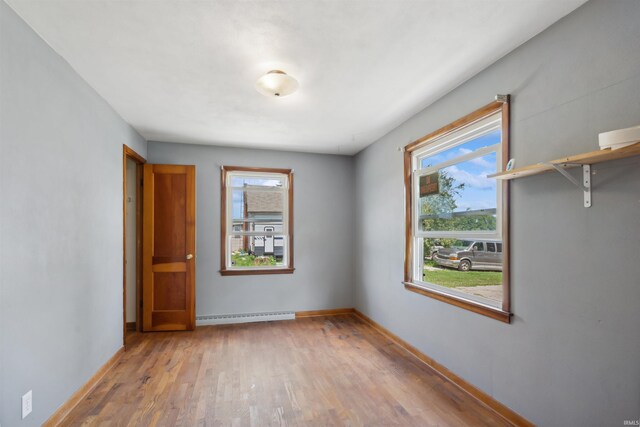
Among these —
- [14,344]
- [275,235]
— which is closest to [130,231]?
[275,235]

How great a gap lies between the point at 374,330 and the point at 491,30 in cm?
354

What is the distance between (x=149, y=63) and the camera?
2383 millimetres

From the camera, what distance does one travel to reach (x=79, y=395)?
252 centimetres

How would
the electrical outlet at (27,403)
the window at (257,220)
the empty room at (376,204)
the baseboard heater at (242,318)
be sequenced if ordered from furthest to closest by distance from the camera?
the window at (257,220) → the baseboard heater at (242,318) → the electrical outlet at (27,403) → the empty room at (376,204)

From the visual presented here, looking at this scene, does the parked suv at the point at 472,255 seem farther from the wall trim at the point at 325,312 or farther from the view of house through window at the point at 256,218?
the view of house through window at the point at 256,218

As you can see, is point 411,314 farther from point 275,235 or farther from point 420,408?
point 275,235

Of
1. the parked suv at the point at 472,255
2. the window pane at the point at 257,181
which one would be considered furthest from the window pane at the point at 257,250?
the parked suv at the point at 472,255

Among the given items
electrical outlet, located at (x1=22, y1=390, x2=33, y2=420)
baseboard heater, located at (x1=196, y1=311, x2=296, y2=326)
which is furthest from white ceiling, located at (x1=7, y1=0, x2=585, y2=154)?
baseboard heater, located at (x1=196, y1=311, x2=296, y2=326)

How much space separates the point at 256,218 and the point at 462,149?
308cm

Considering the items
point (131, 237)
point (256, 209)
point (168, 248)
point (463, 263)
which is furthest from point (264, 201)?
point (463, 263)

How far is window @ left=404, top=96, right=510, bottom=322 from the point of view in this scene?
240cm

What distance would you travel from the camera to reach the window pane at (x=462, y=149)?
2566 millimetres

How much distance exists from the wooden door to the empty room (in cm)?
3

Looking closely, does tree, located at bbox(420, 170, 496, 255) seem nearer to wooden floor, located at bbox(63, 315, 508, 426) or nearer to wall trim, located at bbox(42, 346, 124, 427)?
wooden floor, located at bbox(63, 315, 508, 426)
